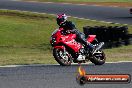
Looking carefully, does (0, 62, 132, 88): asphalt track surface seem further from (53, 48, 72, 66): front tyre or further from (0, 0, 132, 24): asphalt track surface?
(0, 0, 132, 24): asphalt track surface

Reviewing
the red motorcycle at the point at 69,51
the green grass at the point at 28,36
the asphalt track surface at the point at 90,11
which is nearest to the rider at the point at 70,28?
the red motorcycle at the point at 69,51

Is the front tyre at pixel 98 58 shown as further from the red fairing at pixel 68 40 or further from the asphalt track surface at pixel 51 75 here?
the red fairing at pixel 68 40

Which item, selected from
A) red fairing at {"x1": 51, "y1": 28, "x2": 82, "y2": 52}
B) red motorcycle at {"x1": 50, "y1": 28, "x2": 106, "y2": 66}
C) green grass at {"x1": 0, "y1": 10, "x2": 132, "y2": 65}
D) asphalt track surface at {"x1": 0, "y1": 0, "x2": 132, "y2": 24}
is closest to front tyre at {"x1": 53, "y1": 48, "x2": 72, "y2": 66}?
red motorcycle at {"x1": 50, "y1": 28, "x2": 106, "y2": 66}

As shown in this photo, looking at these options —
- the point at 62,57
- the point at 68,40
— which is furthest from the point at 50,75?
the point at 68,40

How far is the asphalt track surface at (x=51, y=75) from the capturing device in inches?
389

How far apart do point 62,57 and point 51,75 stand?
2.16m

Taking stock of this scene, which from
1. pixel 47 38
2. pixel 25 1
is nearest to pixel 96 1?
pixel 25 1

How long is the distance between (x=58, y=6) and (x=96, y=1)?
689cm

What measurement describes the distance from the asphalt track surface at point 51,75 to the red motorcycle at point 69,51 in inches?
15.6

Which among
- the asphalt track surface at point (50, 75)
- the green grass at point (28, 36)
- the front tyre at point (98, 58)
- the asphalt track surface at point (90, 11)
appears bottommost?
the asphalt track surface at point (90, 11)

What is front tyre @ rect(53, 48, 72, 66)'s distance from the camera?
1316 cm

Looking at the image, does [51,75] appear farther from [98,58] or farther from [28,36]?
[28,36]

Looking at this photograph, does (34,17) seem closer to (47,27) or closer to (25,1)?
(47,27)

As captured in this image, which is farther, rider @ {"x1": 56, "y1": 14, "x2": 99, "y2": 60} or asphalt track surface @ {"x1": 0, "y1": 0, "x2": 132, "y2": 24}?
asphalt track surface @ {"x1": 0, "y1": 0, "x2": 132, "y2": 24}
